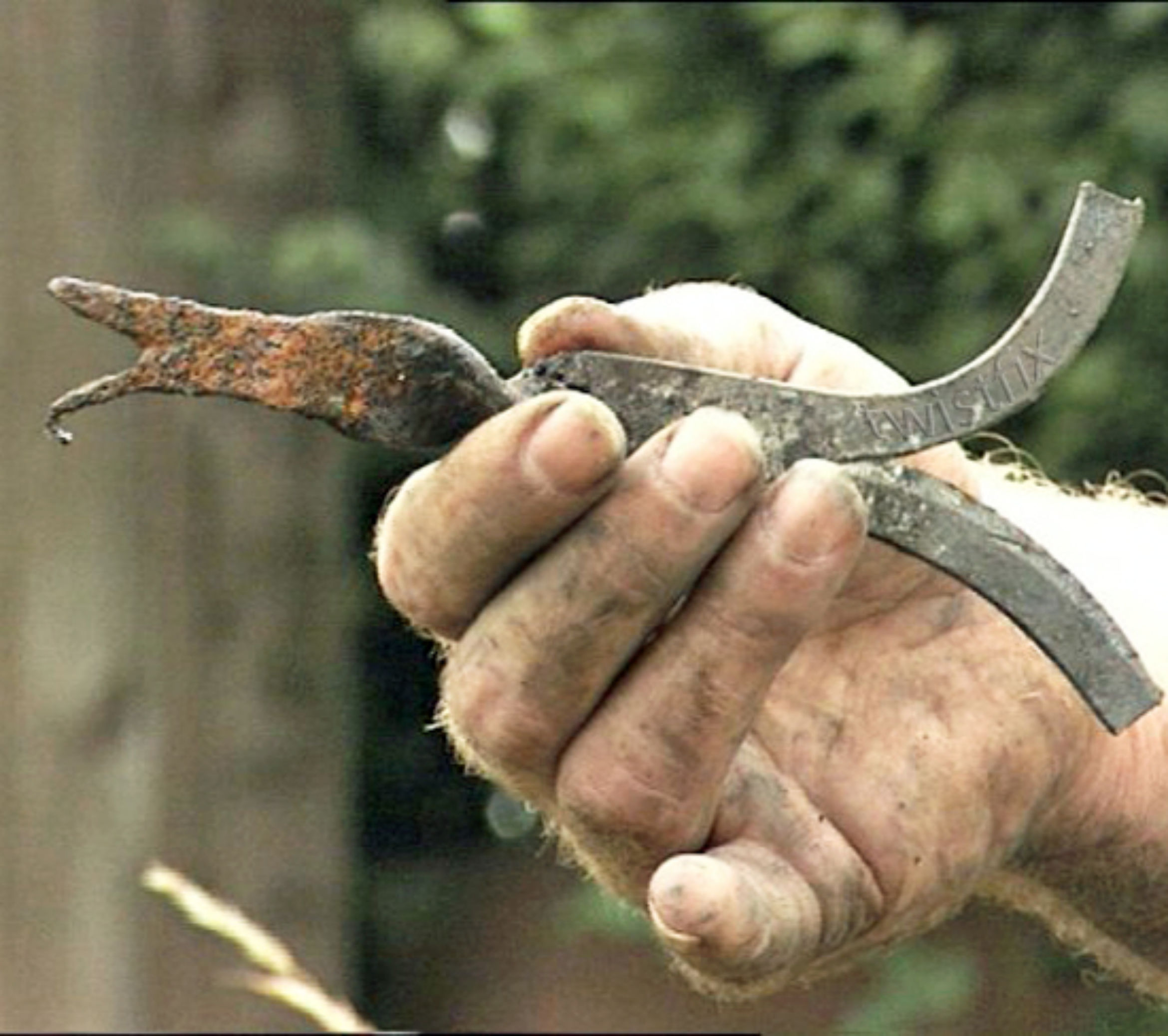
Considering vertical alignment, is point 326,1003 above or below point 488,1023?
below

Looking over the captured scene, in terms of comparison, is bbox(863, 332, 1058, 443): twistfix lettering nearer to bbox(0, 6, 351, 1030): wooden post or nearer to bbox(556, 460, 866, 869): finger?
bbox(556, 460, 866, 869): finger

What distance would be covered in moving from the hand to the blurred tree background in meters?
1.81

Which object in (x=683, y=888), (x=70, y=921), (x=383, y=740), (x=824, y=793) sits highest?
(x=383, y=740)

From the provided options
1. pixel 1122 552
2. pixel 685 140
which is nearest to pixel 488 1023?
pixel 685 140

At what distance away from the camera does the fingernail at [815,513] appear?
5.78 feet

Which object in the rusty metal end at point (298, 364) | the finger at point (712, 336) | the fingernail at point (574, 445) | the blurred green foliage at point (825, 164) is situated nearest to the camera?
the rusty metal end at point (298, 364)

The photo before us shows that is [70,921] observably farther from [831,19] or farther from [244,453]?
[831,19]

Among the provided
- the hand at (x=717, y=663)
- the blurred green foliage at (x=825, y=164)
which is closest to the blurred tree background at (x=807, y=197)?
the blurred green foliage at (x=825, y=164)

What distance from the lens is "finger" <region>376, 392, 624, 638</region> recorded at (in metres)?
1.73

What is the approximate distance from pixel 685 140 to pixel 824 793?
2355 millimetres

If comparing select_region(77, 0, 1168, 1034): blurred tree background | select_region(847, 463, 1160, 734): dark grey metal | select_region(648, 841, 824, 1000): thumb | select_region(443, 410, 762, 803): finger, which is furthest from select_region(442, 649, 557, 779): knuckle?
select_region(77, 0, 1168, 1034): blurred tree background

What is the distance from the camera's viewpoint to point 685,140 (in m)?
4.32

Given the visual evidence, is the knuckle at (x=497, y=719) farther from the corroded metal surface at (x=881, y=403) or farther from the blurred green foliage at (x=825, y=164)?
the blurred green foliage at (x=825, y=164)

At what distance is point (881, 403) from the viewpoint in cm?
180
